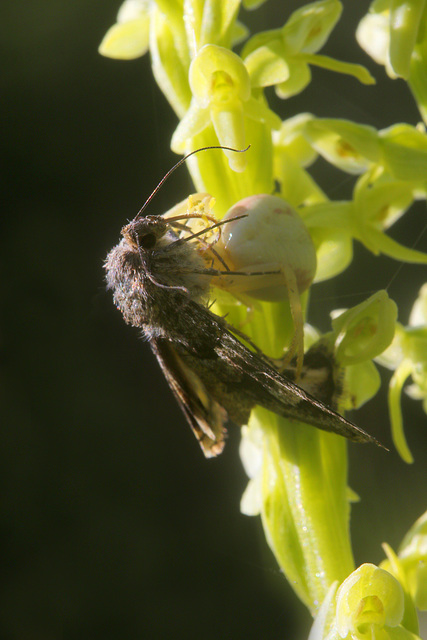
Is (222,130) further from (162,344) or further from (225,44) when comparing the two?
(162,344)

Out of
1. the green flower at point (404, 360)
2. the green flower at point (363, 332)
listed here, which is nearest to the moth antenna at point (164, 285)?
the green flower at point (363, 332)

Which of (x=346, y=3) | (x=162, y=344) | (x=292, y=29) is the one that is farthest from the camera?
(x=346, y=3)

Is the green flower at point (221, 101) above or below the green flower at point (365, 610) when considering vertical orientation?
above

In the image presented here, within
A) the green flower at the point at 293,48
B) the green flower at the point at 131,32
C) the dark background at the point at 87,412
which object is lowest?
the dark background at the point at 87,412

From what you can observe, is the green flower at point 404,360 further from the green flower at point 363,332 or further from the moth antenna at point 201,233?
the moth antenna at point 201,233

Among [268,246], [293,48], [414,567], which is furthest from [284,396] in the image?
[293,48]

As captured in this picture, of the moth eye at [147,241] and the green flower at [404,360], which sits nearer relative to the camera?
the moth eye at [147,241]

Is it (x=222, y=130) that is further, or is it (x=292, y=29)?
(x=292, y=29)

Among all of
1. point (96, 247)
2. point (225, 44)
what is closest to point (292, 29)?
point (225, 44)
